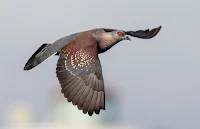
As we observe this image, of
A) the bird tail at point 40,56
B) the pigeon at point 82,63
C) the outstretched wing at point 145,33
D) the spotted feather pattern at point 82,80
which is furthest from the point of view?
the outstretched wing at point 145,33

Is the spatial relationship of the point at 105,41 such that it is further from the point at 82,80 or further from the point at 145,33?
the point at 145,33

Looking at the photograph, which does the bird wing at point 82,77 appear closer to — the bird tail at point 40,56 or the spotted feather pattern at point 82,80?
the spotted feather pattern at point 82,80

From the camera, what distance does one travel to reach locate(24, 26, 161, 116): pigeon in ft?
86.0

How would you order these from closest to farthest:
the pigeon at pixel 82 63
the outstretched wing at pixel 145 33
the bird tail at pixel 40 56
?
the pigeon at pixel 82 63, the bird tail at pixel 40 56, the outstretched wing at pixel 145 33

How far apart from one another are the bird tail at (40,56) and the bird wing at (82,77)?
2.61 feet

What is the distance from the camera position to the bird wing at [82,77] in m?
26.0

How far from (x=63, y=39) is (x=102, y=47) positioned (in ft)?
5.28

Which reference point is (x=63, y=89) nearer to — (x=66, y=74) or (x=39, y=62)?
(x=66, y=74)

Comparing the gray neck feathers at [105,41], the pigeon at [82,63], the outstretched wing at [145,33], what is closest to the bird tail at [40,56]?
the pigeon at [82,63]

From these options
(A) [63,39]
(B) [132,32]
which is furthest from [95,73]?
(B) [132,32]

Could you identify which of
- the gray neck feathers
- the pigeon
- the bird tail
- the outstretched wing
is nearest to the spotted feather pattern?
the pigeon

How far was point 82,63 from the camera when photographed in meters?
28.0

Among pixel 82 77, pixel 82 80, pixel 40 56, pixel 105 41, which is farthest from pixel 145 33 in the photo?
pixel 82 80

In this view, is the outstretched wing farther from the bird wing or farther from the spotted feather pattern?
the spotted feather pattern
